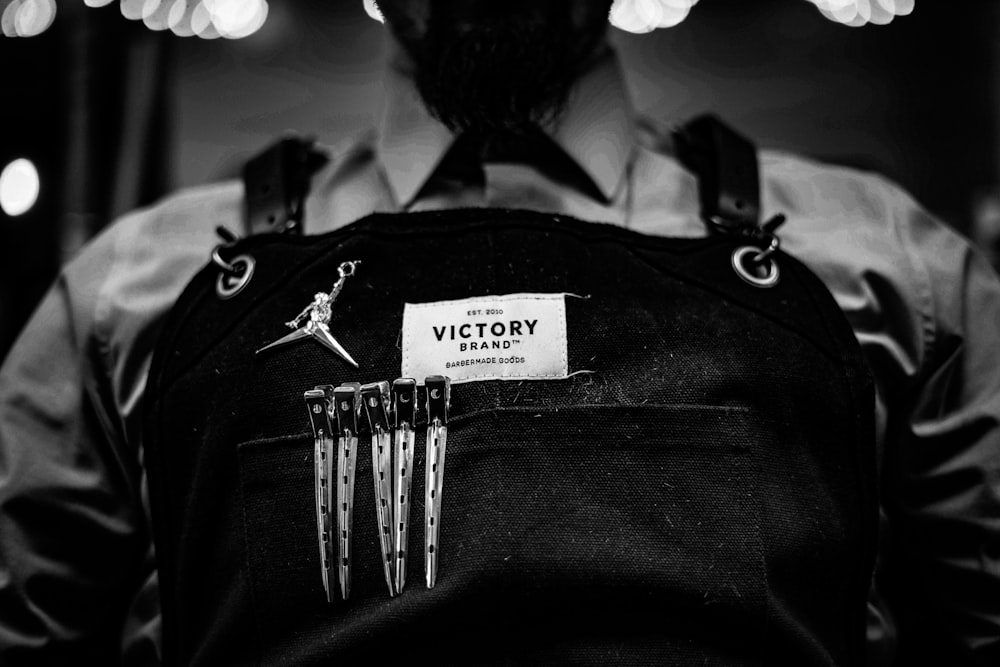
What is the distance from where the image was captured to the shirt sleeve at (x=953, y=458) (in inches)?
31.6

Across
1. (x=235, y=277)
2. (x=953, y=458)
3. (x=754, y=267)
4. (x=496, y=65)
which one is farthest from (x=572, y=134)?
(x=953, y=458)

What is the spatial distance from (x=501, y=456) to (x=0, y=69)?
49.8 inches

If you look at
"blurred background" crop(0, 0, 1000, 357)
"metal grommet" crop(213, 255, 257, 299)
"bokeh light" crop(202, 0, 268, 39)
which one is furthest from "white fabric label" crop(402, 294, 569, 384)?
"bokeh light" crop(202, 0, 268, 39)

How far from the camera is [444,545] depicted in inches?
26.9

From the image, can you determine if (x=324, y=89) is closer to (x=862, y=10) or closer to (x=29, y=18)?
(x=29, y=18)

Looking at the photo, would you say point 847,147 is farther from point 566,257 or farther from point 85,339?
point 85,339

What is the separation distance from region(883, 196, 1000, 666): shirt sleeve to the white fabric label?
0.33 metres

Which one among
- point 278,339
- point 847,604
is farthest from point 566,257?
point 847,604

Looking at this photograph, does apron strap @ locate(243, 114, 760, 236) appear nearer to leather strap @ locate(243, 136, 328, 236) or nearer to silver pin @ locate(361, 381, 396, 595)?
leather strap @ locate(243, 136, 328, 236)

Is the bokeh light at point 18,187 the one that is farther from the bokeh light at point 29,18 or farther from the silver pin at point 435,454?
the silver pin at point 435,454

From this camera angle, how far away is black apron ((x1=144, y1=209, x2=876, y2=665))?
670 millimetres

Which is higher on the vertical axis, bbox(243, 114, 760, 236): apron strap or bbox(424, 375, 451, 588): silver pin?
bbox(243, 114, 760, 236): apron strap

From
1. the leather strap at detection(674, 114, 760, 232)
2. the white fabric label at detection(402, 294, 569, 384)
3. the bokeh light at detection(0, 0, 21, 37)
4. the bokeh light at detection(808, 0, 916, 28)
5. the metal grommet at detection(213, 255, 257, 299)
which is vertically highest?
the bokeh light at detection(808, 0, 916, 28)

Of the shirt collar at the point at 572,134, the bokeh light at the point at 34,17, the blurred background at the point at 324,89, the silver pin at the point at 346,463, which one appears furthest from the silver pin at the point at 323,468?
the bokeh light at the point at 34,17
